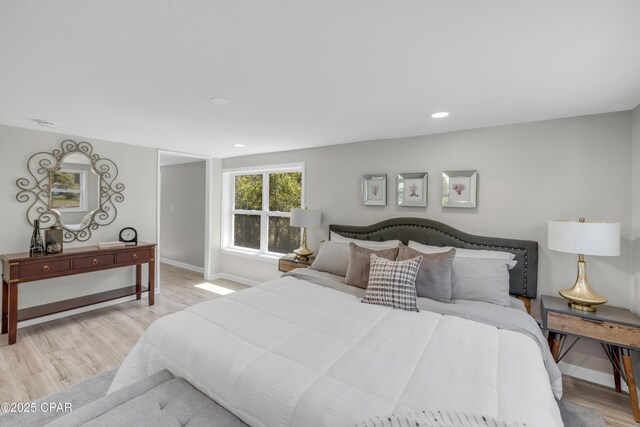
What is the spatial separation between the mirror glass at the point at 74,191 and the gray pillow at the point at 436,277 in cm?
406

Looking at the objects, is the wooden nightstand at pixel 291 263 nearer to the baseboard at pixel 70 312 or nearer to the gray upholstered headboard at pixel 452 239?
the gray upholstered headboard at pixel 452 239

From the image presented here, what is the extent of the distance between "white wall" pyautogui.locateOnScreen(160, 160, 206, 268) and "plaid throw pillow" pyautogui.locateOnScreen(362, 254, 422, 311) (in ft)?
14.3

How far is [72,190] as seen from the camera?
3549mm

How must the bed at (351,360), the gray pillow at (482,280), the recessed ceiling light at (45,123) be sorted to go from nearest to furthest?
the bed at (351,360) → the gray pillow at (482,280) → the recessed ceiling light at (45,123)

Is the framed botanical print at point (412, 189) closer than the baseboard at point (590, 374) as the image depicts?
No

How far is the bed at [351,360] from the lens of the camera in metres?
1.13

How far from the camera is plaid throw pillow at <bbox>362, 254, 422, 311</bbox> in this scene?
212 cm

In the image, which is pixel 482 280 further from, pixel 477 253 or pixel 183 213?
pixel 183 213

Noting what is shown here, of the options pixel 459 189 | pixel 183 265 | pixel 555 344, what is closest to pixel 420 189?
pixel 459 189

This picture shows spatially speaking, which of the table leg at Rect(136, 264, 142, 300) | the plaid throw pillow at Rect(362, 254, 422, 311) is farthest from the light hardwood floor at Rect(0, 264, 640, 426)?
the plaid throw pillow at Rect(362, 254, 422, 311)

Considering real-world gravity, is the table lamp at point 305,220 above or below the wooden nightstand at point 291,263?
above

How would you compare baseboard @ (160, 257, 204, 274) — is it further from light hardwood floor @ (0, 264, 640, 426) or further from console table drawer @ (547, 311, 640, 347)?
console table drawer @ (547, 311, 640, 347)

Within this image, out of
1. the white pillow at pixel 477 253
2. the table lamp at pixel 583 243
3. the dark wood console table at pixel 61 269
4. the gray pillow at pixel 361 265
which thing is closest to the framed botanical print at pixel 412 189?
the white pillow at pixel 477 253

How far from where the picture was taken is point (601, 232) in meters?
2.02
